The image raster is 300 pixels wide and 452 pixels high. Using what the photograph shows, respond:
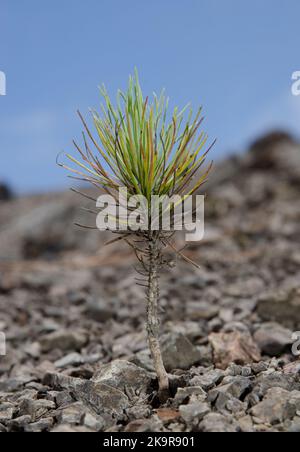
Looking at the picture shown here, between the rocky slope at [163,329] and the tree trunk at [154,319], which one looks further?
the tree trunk at [154,319]

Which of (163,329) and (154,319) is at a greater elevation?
(154,319)

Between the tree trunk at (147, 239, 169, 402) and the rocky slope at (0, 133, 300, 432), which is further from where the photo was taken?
the tree trunk at (147, 239, 169, 402)

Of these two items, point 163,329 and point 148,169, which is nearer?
point 148,169

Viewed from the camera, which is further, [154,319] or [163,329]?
[163,329]
